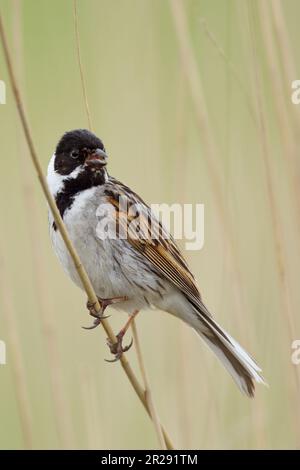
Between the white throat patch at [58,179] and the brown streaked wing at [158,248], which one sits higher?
the white throat patch at [58,179]

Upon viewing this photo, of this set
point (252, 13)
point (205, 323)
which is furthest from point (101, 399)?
point (252, 13)

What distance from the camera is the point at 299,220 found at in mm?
2457

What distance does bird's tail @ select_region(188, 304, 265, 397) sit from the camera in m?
2.72

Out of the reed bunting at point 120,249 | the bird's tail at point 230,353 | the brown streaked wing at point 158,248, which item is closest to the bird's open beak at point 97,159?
the reed bunting at point 120,249

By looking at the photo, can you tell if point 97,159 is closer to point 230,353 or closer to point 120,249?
point 120,249

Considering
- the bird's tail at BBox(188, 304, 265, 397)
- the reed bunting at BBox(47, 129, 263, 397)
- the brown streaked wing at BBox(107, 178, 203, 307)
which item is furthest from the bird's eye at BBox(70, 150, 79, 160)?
the bird's tail at BBox(188, 304, 265, 397)

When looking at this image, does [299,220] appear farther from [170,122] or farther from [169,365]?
[170,122]

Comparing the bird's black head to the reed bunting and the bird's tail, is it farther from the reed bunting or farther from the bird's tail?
the bird's tail

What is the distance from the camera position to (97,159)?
2818mm

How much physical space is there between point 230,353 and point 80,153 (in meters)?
0.90

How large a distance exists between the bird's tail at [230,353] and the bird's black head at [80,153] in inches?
25.6

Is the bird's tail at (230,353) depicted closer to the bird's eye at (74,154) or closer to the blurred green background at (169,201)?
the blurred green background at (169,201)

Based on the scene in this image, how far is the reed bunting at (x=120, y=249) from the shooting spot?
2848 mm

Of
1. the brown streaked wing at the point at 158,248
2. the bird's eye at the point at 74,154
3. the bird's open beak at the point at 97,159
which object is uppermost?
the bird's eye at the point at 74,154
